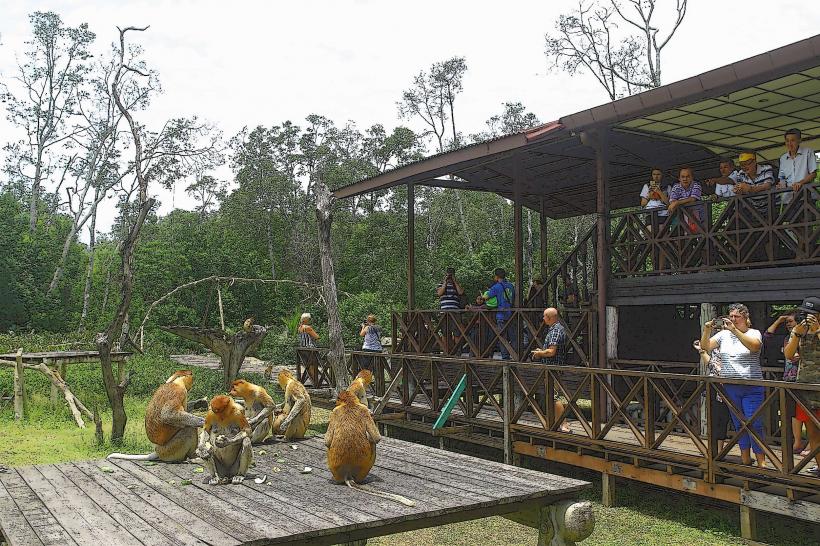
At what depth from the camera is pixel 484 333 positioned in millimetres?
12180

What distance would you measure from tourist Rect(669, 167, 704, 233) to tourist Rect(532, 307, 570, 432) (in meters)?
1.93

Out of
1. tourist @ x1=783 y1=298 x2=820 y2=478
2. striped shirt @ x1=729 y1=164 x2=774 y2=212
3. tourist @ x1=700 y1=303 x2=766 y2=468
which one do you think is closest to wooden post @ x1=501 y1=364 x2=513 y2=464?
tourist @ x1=700 y1=303 x2=766 y2=468

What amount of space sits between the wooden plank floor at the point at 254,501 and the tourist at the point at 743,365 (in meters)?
2.23

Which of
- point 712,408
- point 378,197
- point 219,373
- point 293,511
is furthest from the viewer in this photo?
point 378,197

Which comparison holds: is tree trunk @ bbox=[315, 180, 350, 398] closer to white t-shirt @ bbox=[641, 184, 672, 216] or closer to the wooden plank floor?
white t-shirt @ bbox=[641, 184, 672, 216]

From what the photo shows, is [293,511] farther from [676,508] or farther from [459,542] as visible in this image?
[676,508]

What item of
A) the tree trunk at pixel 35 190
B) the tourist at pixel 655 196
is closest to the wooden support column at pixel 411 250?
the tourist at pixel 655 196

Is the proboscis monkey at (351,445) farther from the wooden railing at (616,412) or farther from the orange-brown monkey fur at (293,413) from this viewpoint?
the wooden railing at (616,412)

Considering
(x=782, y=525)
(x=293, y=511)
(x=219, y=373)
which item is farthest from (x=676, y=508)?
(x=219, y=373)

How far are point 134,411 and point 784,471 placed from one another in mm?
12499

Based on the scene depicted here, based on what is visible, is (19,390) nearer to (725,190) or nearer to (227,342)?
(227,342)

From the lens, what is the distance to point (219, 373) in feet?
62.6

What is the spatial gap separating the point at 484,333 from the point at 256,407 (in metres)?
5.19

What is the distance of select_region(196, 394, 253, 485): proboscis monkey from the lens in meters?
6.09
